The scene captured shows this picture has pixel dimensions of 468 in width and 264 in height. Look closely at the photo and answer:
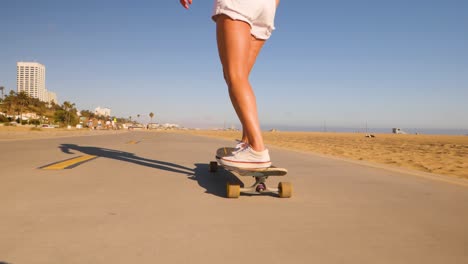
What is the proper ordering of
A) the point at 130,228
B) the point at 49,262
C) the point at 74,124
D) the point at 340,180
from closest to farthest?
1. the point at 49,262
2. the point at 130,228
3. the point at 340,180
4. the point at 74,124

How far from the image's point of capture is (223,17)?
3.20 metres

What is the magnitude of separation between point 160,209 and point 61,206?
75 cm

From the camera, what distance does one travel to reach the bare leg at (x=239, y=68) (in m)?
3.16

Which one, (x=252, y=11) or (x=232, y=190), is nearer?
(x=232, y=190)

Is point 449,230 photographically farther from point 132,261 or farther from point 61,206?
point 61,206

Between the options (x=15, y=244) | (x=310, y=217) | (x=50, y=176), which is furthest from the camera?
(x=50, y=176)

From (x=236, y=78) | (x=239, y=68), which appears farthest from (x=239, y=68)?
(x=236, y=78)

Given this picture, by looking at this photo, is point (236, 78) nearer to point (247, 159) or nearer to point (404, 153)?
point (247, 159)

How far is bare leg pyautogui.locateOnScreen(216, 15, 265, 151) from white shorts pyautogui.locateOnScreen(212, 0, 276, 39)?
62mm

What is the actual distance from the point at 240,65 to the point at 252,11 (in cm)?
56

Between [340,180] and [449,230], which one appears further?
[340,180]

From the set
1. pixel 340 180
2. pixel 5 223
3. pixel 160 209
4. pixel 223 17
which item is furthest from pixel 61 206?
pixel 340 180

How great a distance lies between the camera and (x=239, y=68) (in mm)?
3225

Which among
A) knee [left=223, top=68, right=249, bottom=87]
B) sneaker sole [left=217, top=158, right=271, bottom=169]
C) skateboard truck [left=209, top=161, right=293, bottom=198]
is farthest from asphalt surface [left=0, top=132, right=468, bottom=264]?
knee [left=223, top=68, right=249, bottom=87]
